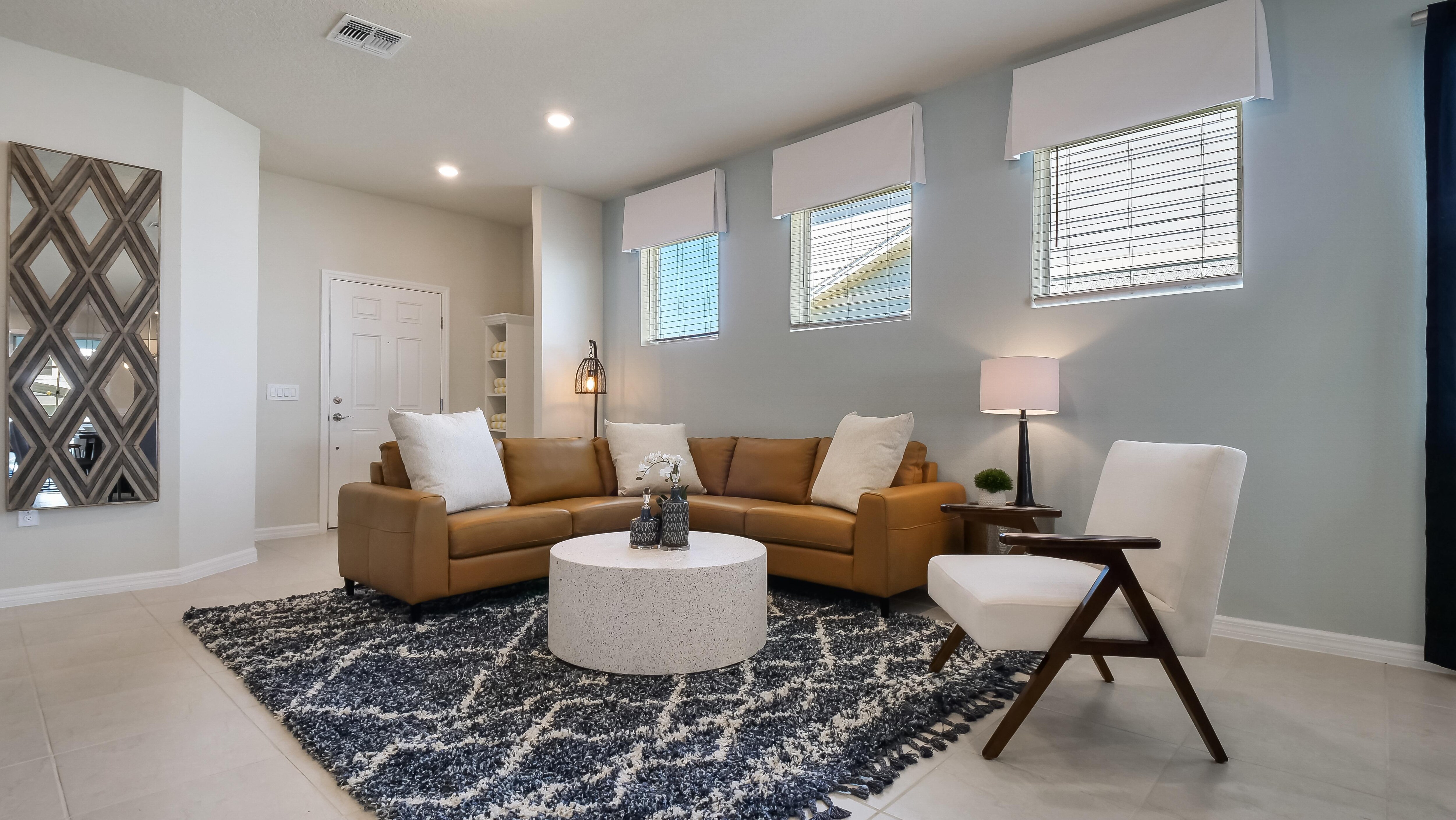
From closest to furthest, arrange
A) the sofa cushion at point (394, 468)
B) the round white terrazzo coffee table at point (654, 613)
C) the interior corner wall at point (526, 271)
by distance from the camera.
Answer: the round white terrazzo coffee table at point (654, 613)
the sofa cushion at point (394, 468)
the interior corner wall at point (526, 271)

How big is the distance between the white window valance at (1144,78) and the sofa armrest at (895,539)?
74.6 inches

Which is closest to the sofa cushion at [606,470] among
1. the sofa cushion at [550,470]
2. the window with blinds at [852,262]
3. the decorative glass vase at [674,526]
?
the sofa cushion at [550,470]

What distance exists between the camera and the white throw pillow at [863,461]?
142 inches

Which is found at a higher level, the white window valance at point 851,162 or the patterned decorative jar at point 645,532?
the white window valance at point 851,162

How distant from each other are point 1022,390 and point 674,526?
1.74 meters

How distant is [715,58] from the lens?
12.1 feet

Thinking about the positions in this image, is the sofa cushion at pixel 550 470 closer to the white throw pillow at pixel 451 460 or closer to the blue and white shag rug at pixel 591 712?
the white throw pillow at pixel 451 460

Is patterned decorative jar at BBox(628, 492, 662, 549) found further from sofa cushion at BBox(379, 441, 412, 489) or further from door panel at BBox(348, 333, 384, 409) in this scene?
door panel at BBox(348, 333, 384, 409)

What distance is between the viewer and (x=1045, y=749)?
6.46 feet

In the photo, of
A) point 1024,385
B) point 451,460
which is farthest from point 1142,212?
point 451,460

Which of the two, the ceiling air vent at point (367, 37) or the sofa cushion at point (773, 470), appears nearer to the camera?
the ceiling air vent at point (367, 37)

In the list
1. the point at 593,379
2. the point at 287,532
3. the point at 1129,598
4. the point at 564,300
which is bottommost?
the point at 287,532

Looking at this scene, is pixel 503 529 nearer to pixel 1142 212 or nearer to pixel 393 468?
pixel 393 468

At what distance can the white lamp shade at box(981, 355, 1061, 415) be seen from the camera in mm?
3252
